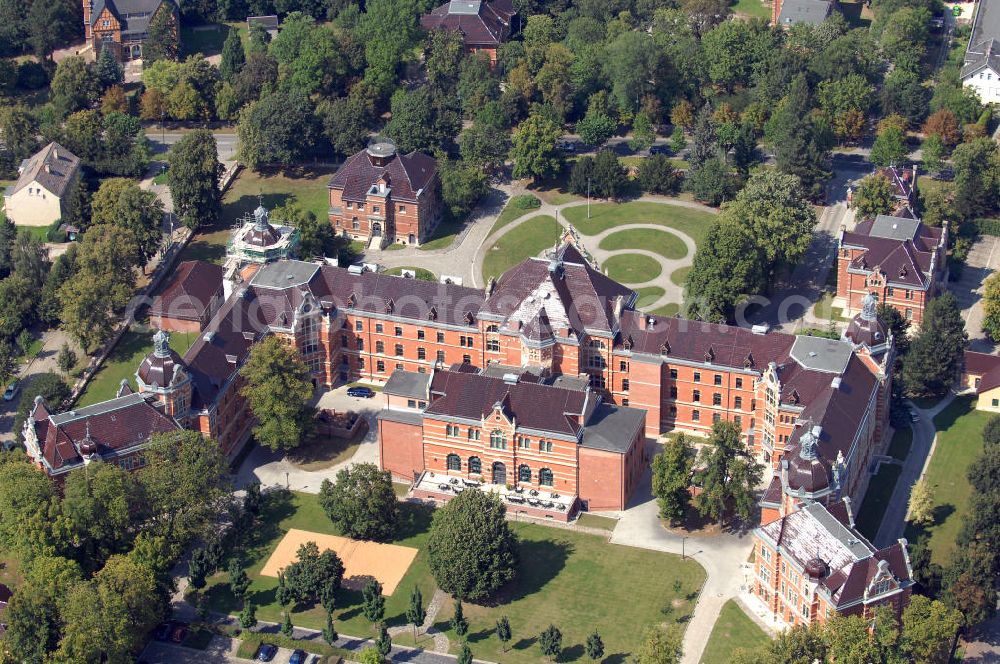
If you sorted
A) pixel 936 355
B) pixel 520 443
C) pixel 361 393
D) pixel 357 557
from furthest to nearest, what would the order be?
1. pixel 361 393
2. pixel 936 355
3. pixel 520 443
4. pixel 357 557

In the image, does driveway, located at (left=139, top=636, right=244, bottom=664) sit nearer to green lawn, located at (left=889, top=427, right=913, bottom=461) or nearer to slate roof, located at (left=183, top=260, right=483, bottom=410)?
Result: slate roof, located at (left=183, top=260, right=483, bottom=410)

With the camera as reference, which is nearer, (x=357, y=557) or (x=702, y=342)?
(x=357, y=557)

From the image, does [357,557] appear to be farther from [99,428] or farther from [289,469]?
[99,428]

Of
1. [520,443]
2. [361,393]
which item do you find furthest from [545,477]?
[361,393]

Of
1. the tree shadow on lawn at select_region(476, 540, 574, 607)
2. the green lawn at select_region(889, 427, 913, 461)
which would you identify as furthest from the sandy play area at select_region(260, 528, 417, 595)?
the green lawn at select_region(889, 427, 913, 461)

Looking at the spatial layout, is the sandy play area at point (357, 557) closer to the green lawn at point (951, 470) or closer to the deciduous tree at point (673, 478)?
the deciduous tree at point (673, 478)

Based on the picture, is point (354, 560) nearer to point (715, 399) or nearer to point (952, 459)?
point (715, 399)
